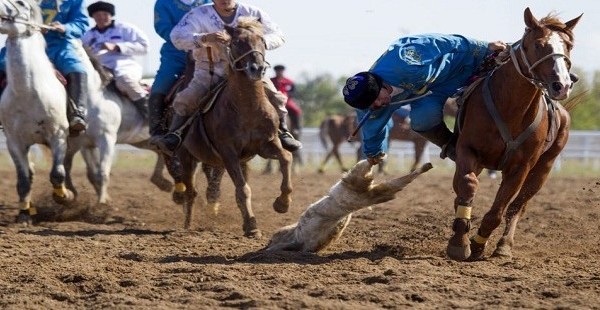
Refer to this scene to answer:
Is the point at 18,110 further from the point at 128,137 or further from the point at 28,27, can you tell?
the point at 128,137

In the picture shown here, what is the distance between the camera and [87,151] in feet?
39.8

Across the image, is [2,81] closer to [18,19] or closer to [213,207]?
[18,19]

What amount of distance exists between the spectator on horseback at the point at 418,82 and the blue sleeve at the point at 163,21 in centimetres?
328

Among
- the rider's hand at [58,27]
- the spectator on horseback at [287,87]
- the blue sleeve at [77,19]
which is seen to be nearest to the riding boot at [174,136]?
the rider's hand at [58,27]

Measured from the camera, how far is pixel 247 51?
878 cm

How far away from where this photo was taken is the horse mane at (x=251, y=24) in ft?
29.3

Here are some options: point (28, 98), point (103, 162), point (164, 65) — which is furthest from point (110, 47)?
point (28, 98)

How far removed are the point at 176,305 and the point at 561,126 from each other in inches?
149

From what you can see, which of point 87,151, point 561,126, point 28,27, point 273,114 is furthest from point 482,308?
point 87,151

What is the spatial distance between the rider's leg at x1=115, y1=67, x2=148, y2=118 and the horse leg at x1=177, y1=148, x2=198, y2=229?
205 centimetres

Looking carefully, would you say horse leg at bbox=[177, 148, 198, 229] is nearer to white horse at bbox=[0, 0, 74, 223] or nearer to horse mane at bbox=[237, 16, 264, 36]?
white horse at bbox=[0, 0, 74, 223]

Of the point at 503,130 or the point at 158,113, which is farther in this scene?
the point at 158,113

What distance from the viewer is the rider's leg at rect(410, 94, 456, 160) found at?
7762 mm

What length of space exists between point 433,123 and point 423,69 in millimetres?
512
